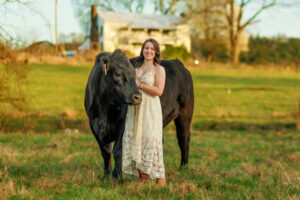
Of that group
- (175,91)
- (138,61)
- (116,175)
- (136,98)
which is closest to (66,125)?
(175,91)

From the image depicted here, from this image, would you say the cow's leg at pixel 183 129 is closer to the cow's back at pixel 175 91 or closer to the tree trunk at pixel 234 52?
the cow's back at pixel 175 91

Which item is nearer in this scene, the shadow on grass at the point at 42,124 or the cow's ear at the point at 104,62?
the cow's ear at the point at 104,62

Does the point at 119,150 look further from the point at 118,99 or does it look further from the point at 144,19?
the point at 144,19

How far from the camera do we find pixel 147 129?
5.20 metres

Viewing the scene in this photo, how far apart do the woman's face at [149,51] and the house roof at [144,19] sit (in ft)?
136

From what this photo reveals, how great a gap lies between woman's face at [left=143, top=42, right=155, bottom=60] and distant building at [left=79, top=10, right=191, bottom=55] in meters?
38.2

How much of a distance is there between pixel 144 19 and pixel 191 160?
42582 millimetres

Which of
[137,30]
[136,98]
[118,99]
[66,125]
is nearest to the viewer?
[136,98]

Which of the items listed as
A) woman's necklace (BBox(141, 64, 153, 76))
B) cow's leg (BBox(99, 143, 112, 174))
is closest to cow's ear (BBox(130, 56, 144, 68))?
woman's necklace (BBox(141, 64, 153, 76))

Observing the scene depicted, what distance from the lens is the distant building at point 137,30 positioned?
45.2 m

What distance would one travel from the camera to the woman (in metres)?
5.18

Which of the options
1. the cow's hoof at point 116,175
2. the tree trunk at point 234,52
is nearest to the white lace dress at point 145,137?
the cow's hoof at point 116,175

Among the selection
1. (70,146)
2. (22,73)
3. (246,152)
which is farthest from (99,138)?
(22,73)

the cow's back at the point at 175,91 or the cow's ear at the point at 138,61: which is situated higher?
the cow's ear at the point at 138,61
